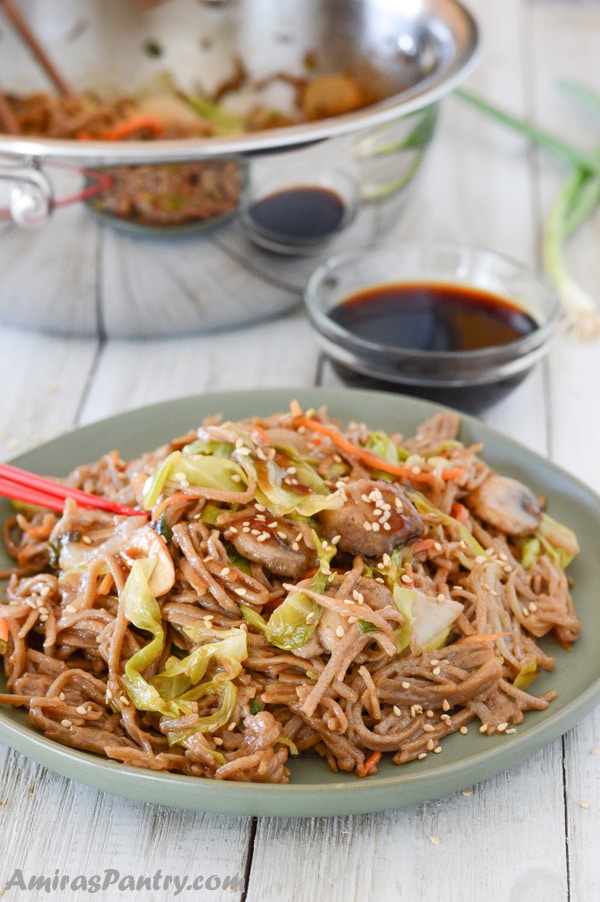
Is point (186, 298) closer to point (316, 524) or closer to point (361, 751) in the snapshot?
point (316, 524)

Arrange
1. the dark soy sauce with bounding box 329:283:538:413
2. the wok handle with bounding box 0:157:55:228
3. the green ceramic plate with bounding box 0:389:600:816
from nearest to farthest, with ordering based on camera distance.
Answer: the green ceramic plate with bounding box 0:389:600:816 → the wok handle with bounding box 0:157:55:228 → the dark soy sauce with bounding box 329:283:538:413

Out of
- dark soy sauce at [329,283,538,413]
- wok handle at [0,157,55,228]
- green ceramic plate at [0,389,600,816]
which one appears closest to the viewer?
green ceramic plate at [0,389,600,816]

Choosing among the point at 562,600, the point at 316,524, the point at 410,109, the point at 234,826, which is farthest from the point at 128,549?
the point at 410,109

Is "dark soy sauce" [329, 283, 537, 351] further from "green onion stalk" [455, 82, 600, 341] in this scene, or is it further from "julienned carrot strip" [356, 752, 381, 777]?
"julienned carrot strip" [356, 752, 381, 777]

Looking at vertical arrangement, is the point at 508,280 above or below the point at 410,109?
below

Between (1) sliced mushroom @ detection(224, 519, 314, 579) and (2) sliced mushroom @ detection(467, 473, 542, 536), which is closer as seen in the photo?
(1) sliced mushroom @ detection(224, 519, 314, 579)

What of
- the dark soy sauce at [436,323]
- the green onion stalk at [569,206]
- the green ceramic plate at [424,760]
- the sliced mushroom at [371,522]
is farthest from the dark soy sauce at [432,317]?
the sliced mushroom at [371,522]

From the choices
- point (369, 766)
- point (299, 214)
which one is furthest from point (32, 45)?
point (369, 766)

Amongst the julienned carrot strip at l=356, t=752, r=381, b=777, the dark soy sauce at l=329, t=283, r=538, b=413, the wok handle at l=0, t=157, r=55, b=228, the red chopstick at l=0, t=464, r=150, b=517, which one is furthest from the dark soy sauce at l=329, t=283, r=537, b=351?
the julienned carrot strip at l=356, t=752, r=381, b=777
